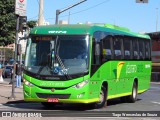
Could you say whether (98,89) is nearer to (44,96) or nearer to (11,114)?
(44,96)

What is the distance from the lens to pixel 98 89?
16000 mm

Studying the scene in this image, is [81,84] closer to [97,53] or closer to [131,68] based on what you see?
[97,53]

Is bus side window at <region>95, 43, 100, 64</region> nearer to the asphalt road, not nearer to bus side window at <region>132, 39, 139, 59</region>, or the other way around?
the asphalt road

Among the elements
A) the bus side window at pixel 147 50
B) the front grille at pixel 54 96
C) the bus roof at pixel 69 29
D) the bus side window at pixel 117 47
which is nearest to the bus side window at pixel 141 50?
the bus side window at pixel 147 50

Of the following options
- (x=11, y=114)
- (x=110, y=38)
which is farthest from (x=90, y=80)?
(x=11, y=114)

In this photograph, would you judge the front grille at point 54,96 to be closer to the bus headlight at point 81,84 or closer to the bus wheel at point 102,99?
the bus headlight at point 81,84

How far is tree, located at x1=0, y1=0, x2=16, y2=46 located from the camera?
32.0 metres

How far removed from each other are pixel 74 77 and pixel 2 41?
61.1ft

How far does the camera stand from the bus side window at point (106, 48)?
16.5 meters

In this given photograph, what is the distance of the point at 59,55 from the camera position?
15.3 m

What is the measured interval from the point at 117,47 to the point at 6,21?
52.1 ft

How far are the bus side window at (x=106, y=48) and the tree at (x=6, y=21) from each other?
1613cm

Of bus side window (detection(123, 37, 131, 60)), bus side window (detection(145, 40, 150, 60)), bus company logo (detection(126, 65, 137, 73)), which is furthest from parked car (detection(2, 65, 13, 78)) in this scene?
bus side window (detection(123, 37, 131, 60))

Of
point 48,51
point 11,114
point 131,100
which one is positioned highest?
point 48,51
